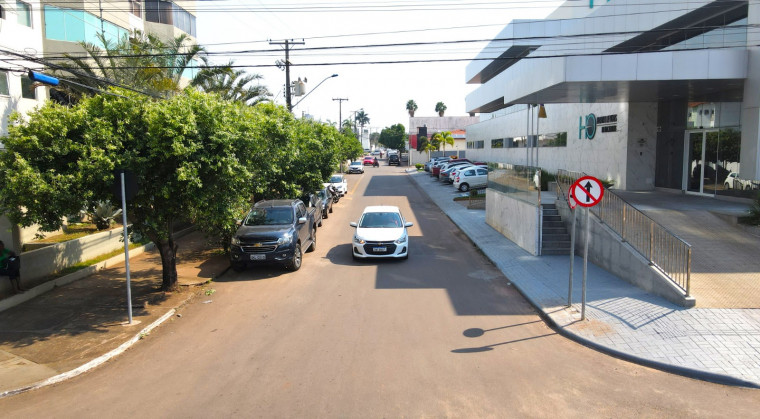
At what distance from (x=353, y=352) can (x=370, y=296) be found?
3316 millimetres

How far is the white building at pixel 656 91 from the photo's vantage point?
15500mm

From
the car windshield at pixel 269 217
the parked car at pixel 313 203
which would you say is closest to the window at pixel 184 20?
the parked car at pixel 313 203

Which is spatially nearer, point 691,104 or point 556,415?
point 556,415

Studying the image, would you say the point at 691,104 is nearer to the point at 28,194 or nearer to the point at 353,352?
the point at 353,352

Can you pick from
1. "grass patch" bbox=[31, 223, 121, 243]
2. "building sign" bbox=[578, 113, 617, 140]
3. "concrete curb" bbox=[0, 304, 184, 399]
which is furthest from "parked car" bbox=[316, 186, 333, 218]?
"concrete curb" bbox=[0, 304, 184, 399]

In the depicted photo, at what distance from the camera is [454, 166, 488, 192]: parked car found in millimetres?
34469

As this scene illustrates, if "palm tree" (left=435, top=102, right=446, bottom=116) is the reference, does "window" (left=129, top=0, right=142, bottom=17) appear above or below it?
below

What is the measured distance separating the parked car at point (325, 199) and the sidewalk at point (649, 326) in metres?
12.8

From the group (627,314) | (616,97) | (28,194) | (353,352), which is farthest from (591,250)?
(28,194)

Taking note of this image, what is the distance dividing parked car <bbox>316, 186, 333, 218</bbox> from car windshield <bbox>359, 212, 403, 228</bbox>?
8.07 metres

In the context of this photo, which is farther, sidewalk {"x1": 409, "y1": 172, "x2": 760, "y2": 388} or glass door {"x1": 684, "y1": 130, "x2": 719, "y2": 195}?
glass door {"x1": 684, "y1": 130, "x2": 719, "y2": 195}

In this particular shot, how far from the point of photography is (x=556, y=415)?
5746 millimetres

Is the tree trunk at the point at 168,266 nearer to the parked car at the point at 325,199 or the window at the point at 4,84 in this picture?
the parked car at the point at 325,199

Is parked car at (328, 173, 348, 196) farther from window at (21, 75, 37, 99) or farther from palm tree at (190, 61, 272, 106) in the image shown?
window at (21, 75, 37, 99)
